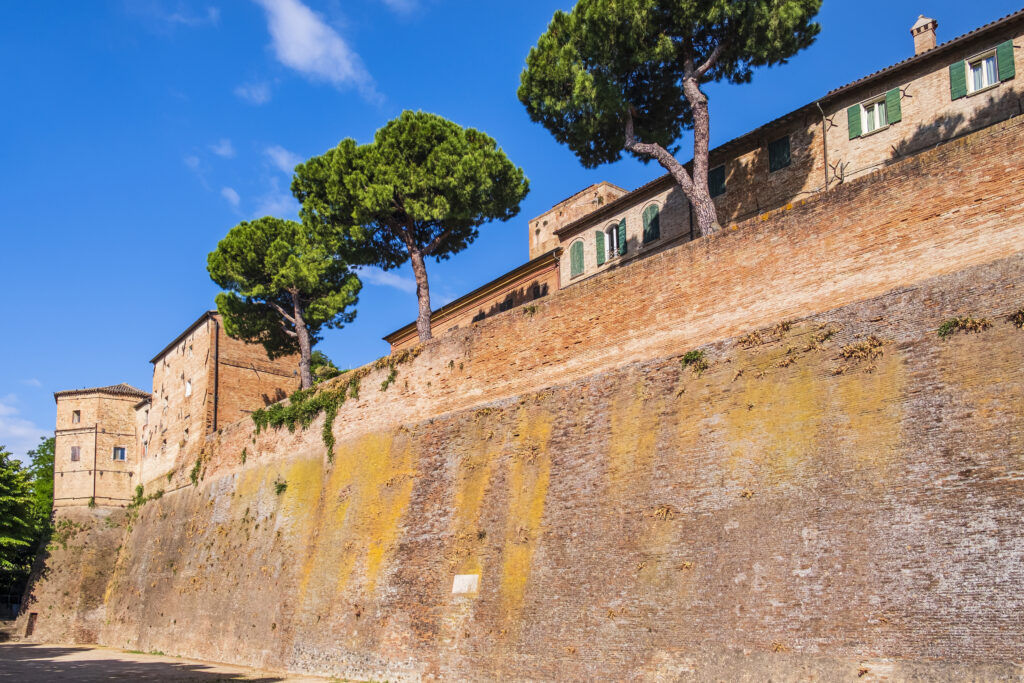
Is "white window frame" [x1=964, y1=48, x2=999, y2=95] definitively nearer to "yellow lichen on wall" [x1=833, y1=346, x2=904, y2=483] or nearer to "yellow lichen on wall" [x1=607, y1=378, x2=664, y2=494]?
"yellow lichen on wall" [x1=833, y1=346, x2=904, y2=483]

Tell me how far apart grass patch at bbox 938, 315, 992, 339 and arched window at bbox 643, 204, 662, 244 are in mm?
11572

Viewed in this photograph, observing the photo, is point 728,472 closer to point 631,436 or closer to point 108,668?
point 631,436

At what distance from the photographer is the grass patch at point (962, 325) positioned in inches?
381

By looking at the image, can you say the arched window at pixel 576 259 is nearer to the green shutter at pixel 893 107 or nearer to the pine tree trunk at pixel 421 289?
the pine tree trunk at pixel 421 289

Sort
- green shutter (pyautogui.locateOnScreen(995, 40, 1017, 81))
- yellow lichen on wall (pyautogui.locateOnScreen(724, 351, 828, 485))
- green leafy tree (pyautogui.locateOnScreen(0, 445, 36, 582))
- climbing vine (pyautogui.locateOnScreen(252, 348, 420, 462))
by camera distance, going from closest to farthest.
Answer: yellow lichen on wall (pyautogui.locateOnScreen(724, 351, 828, 485)) → green shutter (pyautogui.locateOnScreen(995, 40, 1017, 81)) → climbing vine (pyautogui.locateOnScreen(252, 348, 420, 462)) → green leafy tree (pyautogui.locateOnScreen(0, 445, 36, 582))

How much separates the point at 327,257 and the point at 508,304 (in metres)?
6.33

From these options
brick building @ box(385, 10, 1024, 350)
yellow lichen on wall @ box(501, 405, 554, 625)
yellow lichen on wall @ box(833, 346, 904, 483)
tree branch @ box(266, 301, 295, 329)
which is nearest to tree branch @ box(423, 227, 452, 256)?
brick building @ box(385, 10, 1024, 350)

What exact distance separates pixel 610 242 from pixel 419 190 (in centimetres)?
527

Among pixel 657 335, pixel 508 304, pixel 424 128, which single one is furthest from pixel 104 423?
pixel 657 335

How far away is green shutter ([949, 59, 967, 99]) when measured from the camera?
16328 millimetres

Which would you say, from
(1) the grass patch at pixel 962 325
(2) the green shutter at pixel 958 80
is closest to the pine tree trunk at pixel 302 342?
(2) the green shutter at pixel 958 80

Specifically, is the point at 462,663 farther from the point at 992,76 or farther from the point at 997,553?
the point at 992,76

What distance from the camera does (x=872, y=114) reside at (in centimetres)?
1755

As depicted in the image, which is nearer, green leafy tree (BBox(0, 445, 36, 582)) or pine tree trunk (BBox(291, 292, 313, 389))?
pine tree trunk (BBox(291, 292, 313, 389))
